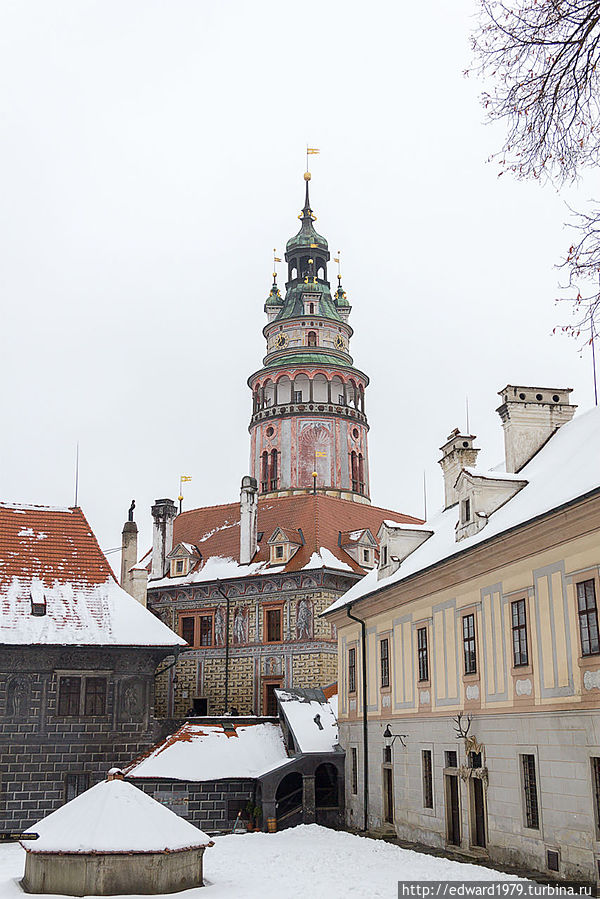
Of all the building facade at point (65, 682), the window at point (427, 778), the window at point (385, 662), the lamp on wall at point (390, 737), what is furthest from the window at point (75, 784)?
the window at point (427, 778)

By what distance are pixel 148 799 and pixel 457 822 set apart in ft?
21.9

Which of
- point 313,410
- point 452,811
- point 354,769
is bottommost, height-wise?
point 452,811

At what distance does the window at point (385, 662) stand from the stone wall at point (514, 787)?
127 cm

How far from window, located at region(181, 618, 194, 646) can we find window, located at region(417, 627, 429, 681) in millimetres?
19801

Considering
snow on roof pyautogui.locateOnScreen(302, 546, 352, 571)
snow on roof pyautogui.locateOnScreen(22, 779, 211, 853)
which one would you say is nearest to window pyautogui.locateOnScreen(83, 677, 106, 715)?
snow on roof pyautogui.locateOnScreen(22, 779, 211, 853)

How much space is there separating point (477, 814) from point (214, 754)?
9580 mm

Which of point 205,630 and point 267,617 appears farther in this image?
point 205,630

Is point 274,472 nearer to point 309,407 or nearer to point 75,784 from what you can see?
point 309,407

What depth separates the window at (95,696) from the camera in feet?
93.0

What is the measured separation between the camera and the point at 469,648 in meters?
20.1

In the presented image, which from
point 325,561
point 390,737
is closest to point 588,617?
point 390,737

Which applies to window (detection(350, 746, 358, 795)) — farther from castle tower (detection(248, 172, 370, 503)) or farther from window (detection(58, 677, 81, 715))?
castle tower (detection(248, 172, 370, 503))

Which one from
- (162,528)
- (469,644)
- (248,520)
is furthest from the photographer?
(162,528)

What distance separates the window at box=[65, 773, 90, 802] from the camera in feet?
89.3
